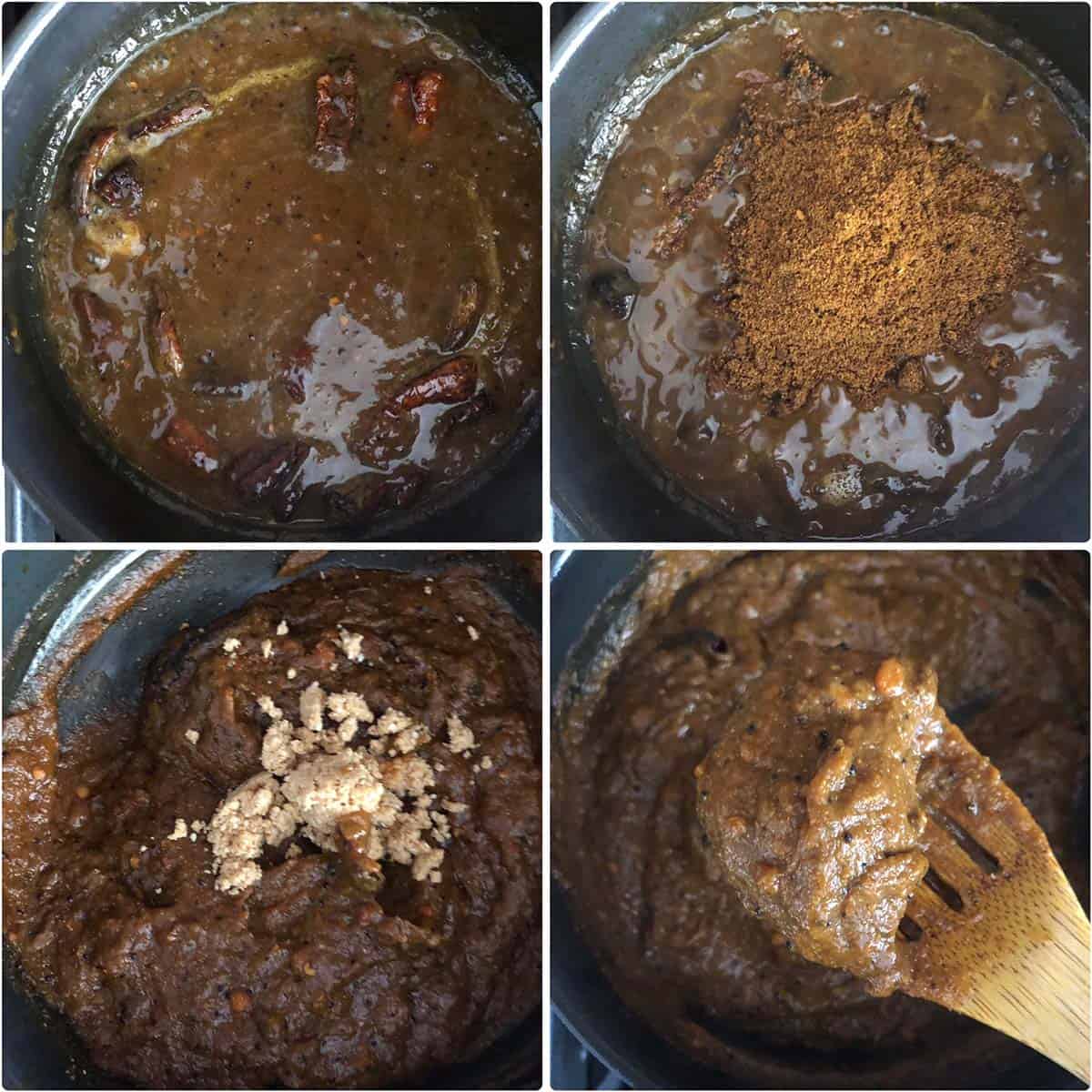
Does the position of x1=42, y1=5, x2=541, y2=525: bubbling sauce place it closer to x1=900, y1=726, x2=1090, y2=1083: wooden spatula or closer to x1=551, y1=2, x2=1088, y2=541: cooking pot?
x1=551, y1=2, x2=1088, y2=541: cooking pot

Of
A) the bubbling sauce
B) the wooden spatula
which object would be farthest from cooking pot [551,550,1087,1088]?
the bubbling sauce

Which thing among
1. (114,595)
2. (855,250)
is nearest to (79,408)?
(114,595)

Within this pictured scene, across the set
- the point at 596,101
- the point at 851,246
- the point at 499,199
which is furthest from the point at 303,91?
the point at 851,246

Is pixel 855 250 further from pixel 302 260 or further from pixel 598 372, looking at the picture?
pixel 302 260

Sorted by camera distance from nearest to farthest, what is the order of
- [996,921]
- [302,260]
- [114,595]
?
[996,921]
[302,260]
[114,595]

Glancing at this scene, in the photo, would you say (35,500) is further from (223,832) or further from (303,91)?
(303,91)

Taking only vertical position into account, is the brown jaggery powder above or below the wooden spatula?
above
